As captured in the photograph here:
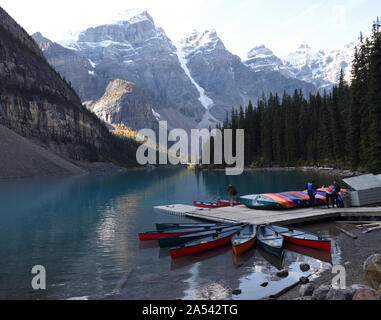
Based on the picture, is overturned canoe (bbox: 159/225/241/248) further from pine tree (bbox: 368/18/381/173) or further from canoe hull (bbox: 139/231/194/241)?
pine tree (bbox: 368/18/381/173)

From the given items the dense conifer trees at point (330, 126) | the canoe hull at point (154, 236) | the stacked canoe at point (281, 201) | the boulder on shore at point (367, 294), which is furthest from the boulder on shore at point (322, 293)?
the dense conifer trees at point (330, 126)

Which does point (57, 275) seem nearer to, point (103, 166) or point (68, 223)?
point (68, 223)

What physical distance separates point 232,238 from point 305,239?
14.1 ft

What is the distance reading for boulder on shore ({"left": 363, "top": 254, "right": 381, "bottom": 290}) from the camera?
985cm

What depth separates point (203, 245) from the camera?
18.7 m

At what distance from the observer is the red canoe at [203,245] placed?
1789 centimetres

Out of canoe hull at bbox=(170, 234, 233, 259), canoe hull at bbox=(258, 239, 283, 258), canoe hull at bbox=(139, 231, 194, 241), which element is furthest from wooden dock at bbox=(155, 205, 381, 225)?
canoe hull at bbox=(139, 231, 194, 241)

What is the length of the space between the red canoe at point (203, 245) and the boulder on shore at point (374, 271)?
985 cm

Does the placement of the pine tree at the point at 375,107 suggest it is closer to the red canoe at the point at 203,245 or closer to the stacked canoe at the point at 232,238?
the stacked canoe at the point at 232,238

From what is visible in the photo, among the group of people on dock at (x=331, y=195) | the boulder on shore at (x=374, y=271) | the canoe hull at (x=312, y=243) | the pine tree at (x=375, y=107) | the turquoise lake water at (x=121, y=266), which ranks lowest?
the turquoise lake water at (x=121, y=266)

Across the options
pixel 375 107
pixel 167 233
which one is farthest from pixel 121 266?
pixel 375 107

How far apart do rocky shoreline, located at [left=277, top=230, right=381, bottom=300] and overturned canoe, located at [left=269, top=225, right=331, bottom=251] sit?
3.41ft

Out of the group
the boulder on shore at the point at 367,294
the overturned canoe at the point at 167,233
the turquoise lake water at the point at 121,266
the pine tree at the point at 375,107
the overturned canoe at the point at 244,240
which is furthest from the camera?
the pine tree at the point at 375,107
